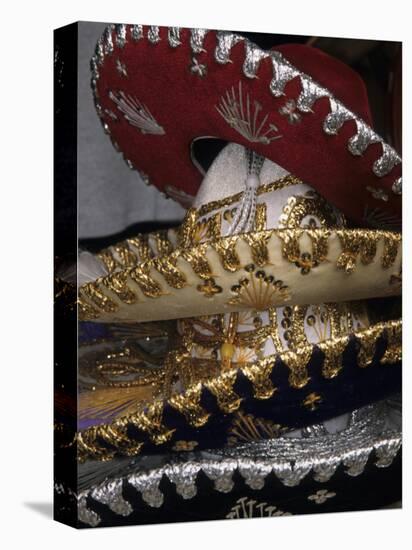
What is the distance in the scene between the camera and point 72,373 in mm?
3842

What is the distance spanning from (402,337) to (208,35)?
0.98 meters

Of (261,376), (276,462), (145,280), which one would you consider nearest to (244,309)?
(261,376)

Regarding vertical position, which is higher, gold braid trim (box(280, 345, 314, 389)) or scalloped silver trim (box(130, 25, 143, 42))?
scalloped silver trim (box(130, 25, 143, 42))

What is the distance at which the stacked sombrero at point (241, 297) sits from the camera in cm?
389

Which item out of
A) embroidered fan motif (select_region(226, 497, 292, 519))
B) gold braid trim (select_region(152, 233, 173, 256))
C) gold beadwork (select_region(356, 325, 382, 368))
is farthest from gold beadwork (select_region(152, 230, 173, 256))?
embroidered fan motif (select_region(226, 497, 292, 519))

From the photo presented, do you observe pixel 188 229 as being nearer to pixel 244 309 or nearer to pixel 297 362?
pixel 244 309

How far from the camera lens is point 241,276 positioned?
3.89 m

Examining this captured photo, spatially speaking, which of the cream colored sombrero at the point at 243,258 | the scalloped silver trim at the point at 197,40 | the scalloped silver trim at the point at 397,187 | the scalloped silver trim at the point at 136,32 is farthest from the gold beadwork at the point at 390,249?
the scalloped silver trim at the point at 136,32

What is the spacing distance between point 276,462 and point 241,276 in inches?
20.1

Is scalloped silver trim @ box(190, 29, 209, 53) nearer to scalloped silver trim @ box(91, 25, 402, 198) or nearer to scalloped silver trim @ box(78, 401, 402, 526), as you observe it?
scalloped silver trim @ box(91, 25, 402, 198)

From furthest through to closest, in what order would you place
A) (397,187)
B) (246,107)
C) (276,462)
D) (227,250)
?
(397,187) < (276,462) < (246,107) < (227,250)

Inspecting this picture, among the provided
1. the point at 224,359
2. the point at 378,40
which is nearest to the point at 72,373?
the point at 224,359

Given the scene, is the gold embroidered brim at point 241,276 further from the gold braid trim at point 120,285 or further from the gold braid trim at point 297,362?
the gold braid trim at point 297,362

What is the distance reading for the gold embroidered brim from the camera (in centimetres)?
385
